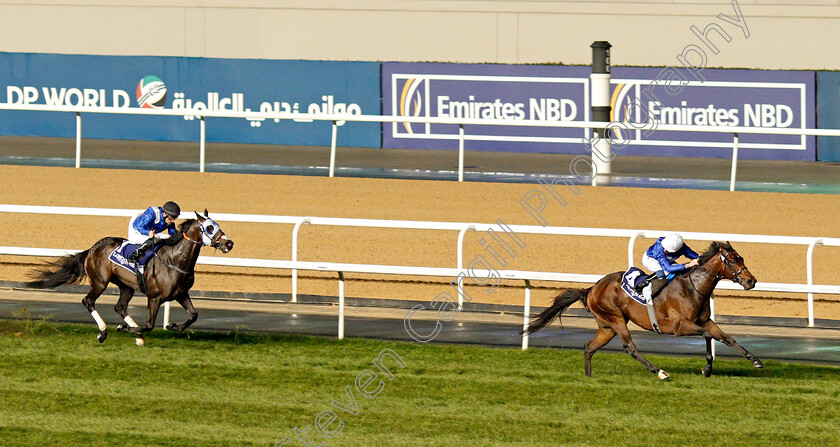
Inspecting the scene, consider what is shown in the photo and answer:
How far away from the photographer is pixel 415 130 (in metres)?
19.1

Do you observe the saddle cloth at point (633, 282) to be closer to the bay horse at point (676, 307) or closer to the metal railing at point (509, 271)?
the bay horse at point (676, 307)

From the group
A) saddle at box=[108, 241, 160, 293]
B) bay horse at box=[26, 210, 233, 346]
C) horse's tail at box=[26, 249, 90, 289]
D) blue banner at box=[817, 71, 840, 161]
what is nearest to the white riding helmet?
bay horse at box=[26, 210, 233, 346]

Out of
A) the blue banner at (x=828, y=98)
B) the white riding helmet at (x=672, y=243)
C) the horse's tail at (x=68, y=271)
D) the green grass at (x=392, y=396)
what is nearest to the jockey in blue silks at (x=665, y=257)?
the white riding helmet at (x=672, y=243)

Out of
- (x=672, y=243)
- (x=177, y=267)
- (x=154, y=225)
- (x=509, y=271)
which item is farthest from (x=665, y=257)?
(x=154, y=225)

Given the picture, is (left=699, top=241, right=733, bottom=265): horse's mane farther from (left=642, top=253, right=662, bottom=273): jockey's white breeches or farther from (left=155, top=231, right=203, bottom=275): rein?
(left=155, top=231, right=203, bottom=275): rein

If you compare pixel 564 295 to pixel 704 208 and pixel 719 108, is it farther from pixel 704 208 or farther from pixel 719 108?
pixel 719 108

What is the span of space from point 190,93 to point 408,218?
8919mm

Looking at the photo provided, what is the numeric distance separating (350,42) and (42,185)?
996cm

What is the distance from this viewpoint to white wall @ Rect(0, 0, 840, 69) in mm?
21328

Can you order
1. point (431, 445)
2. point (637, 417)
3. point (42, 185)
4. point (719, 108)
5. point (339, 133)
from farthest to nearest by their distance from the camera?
point (339, 133)
point (719, 108)
point (42, 185)
point (637, 417)
point (431, 445)

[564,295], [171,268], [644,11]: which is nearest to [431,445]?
[564,295]

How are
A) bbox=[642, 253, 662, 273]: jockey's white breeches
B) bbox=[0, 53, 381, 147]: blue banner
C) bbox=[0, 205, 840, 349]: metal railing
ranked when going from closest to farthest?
bbox=[642, 253, 662, 273]: jockey's white breeches, bbox=[0, 205, 840, 349]: metal railing, bbox=[0, 53, 381, 147]: blue banner

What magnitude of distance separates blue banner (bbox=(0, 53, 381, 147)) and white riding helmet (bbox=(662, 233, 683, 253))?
11597 millimetres

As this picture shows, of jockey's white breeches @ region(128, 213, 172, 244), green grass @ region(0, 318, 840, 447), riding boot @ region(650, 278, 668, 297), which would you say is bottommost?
green grass @ region(0, 318, 840, 447)
